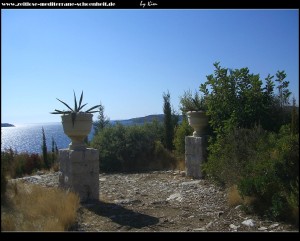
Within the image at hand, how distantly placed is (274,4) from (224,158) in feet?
13.2

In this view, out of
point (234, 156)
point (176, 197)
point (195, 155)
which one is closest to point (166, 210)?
point (176, 197)

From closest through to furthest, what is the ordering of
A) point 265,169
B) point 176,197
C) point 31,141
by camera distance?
point 265,169, point 176,197, point 31,141

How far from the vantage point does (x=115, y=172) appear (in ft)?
45.3

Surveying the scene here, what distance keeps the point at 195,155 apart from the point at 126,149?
3.69m

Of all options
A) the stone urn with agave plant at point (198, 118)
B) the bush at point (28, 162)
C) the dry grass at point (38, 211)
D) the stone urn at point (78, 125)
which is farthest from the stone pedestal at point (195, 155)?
the bush at point (28, 162)

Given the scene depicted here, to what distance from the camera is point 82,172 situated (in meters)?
8.24

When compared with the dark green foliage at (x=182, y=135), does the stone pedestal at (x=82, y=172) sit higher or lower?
lower

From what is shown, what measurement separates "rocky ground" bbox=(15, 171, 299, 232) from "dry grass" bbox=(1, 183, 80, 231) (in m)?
0.31

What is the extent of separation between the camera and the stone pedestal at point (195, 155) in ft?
35.7

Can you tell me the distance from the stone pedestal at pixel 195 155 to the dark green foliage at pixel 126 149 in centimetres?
281

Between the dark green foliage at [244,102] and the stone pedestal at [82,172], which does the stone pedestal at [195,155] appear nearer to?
the dark green foliage at [244,102]

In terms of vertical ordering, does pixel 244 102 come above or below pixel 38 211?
above

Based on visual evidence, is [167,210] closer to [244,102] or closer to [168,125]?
[244,102]

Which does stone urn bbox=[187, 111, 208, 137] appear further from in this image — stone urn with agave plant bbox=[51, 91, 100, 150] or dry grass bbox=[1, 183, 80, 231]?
dry grass bbox=[1, 183, 80, 231]
